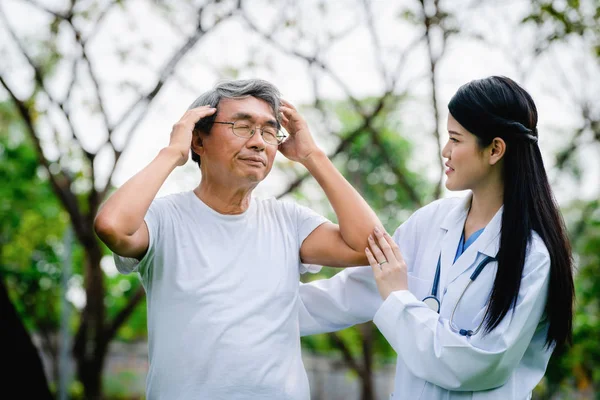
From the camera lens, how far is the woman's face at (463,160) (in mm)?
2283

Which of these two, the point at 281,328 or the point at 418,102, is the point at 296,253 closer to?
the point at 281,328

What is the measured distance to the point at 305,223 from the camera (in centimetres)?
251

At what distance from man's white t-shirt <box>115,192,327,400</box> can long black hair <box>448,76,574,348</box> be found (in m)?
0.72

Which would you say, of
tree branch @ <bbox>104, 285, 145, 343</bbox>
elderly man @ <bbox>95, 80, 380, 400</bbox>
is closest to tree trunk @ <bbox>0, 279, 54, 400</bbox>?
elderly man @ <bbox>95, 80, 380, 400</bbox>

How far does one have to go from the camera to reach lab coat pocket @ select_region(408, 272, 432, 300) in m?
2.43

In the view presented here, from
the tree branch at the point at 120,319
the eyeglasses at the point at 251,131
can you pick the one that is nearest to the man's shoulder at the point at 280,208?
the eyeglasses at the point at 251,131

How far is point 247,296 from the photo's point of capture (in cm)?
228

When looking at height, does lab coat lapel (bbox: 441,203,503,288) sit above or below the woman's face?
below

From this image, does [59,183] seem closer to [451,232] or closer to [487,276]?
[451,232]

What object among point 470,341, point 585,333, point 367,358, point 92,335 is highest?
point 470,341

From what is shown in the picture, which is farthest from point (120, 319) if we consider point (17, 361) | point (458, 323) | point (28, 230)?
point (458, 323)

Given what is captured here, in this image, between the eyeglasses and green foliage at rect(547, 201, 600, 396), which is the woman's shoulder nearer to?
the eyeglasses

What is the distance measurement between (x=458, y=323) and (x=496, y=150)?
23.4 inches

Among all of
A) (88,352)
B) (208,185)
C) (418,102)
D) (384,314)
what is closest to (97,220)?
(208,185)
